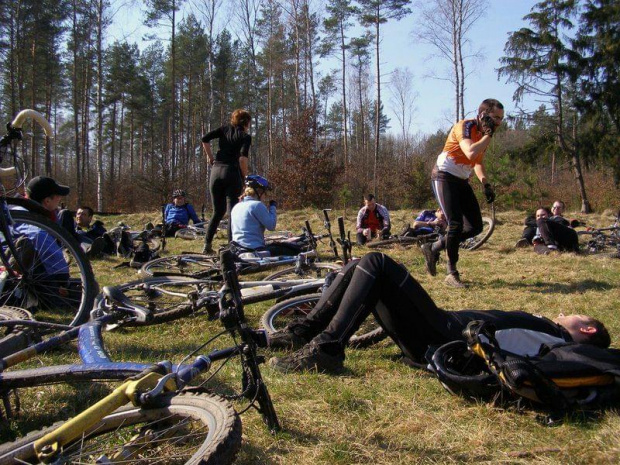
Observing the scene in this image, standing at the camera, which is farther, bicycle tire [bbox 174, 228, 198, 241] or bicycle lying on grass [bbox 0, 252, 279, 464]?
bicycle tire [bbox 174, 228, 198, 241]

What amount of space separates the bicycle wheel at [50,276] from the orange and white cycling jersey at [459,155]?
11.7 feet

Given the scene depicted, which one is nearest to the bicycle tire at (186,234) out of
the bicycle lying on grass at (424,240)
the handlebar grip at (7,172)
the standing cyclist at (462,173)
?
the bicycle lying on grass at (424,240)

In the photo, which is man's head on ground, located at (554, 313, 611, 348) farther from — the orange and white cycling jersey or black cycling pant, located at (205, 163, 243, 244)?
black cycling pant, located at (205, 163, 243, 244)

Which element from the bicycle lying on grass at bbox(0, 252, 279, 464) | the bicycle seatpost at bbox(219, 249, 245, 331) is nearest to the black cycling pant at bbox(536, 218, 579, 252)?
the bicycle lying on grass at bbox(0, 252, 279, 464)

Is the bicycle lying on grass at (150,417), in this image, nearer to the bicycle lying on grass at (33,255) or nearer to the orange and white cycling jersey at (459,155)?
the bicycle lying on grass at (33,255)

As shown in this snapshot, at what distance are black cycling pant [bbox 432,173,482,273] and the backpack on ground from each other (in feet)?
9.50

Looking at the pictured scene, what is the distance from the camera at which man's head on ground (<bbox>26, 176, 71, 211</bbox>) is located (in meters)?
4.60

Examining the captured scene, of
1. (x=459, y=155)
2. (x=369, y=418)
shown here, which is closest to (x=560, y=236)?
(x=459, y=155)

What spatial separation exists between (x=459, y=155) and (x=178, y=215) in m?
7.39

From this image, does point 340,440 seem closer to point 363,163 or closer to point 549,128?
point 549,128

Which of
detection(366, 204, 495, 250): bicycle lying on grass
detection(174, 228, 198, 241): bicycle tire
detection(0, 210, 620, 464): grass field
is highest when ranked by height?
detection(174, 228, 198, 241): bicycle tire

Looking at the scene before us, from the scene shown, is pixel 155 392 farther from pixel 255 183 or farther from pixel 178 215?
pixel 178 215

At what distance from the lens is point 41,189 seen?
462 cm

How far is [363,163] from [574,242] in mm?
26876
